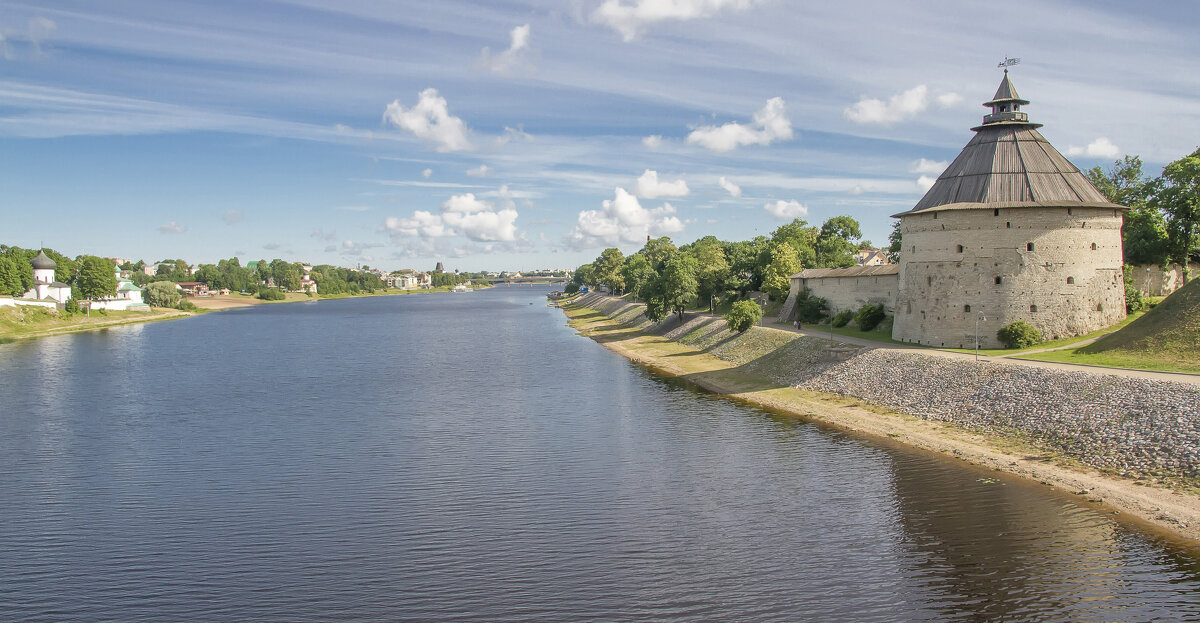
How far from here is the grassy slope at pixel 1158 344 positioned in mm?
33594

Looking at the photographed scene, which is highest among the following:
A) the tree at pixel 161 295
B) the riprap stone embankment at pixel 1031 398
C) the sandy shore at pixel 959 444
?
the tree at pixel 161 295

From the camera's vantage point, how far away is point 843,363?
4606cm

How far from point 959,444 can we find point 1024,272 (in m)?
17.6

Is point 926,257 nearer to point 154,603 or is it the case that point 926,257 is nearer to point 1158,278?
point 1158,278

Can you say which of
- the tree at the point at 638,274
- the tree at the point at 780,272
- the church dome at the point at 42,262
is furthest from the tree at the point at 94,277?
the tree at the point at 780,272

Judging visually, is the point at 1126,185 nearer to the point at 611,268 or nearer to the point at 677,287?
the point at 677,287

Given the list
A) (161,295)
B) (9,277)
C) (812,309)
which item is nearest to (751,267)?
(812,309)

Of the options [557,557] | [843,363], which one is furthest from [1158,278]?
[557,557]

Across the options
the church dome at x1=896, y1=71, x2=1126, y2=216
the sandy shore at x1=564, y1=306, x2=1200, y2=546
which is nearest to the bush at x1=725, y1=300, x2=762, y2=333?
the sandy shore at x1=564, y1=306, x2=1200, y2=546

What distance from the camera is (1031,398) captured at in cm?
3269

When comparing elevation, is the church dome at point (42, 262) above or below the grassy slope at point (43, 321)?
above

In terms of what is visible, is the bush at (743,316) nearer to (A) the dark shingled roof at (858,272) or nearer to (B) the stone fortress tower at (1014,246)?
(A) the dark shingled roof at (858,272)

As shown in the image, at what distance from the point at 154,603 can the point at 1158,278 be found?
6293 cm

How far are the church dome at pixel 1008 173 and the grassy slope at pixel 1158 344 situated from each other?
847 cm
